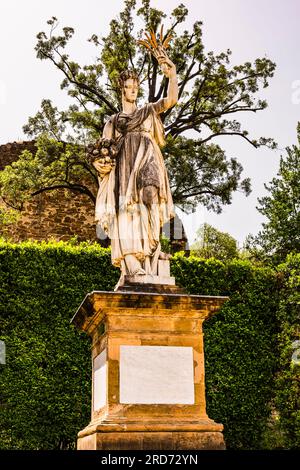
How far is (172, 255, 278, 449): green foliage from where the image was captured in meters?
11.3

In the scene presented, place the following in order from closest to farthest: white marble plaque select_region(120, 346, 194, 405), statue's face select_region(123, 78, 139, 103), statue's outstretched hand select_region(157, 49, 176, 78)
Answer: white marble plaque select_region(120, 346, 194, 405) < statue's outstretched hand select_region(157, 49, 176, 78) < statue's face select_region(123, 78, 139, 103)

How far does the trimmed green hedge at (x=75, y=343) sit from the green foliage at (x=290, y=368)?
0.20 metres

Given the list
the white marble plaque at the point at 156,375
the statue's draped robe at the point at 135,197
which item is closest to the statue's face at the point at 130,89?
the statue's draped robe at the point at 135,197

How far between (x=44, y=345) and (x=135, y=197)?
16.9 ft

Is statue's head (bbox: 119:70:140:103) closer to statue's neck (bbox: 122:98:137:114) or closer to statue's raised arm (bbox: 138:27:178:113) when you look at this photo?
statue's neck (bbox: 122:98:137:114)

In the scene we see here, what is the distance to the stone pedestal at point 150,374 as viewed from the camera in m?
5.46

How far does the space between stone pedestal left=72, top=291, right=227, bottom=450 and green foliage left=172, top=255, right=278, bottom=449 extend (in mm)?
5547

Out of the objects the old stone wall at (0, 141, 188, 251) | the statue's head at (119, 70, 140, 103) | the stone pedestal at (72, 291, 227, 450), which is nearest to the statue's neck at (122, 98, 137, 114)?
the statue's head at (119, 70, 140, 103)

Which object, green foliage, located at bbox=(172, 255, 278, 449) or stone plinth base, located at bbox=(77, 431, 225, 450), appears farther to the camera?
green foliage, located at bbox=(172, 255, 278, 449)

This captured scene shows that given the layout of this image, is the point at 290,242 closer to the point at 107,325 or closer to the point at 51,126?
the point at 51,126

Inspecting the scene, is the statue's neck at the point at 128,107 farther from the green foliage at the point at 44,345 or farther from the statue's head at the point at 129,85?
the green foliage at the point at 44,345

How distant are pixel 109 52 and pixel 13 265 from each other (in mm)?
11272

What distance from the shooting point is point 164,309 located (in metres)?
5.95

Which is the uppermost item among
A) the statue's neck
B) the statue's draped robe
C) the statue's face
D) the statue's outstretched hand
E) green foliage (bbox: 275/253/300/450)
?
the statue's outstretched hand
